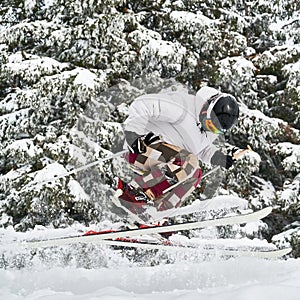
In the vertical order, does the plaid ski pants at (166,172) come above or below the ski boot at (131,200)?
above

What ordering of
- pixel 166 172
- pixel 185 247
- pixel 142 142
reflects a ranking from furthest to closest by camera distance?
pixel 185 247 → pixel 166 172 → pixel 142 142

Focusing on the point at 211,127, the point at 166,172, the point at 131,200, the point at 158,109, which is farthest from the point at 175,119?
the point at 131,200

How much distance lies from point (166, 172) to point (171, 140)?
0.95 ft

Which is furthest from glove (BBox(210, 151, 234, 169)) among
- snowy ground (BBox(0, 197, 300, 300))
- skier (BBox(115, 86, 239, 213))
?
snowy ground (BBox(0, 197, 300, 300))

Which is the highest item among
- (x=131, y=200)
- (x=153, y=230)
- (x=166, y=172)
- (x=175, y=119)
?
(x=175, y=119)

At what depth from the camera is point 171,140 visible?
4523 mm

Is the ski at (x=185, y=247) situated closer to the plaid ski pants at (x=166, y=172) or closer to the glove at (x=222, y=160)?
the plaid ski pants at (x=166, y=172)

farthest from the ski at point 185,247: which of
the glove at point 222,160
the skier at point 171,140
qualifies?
the glove at point 222,160

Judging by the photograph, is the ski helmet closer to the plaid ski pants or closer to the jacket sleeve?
the jacket sleeve

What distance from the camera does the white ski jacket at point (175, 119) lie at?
4230mm

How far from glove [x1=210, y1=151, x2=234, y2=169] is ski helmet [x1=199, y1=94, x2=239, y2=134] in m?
0.37

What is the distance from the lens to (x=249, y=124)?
29.7 feet

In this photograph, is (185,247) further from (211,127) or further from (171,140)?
(211,127)

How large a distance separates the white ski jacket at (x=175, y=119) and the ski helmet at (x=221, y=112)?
0.45 feet
